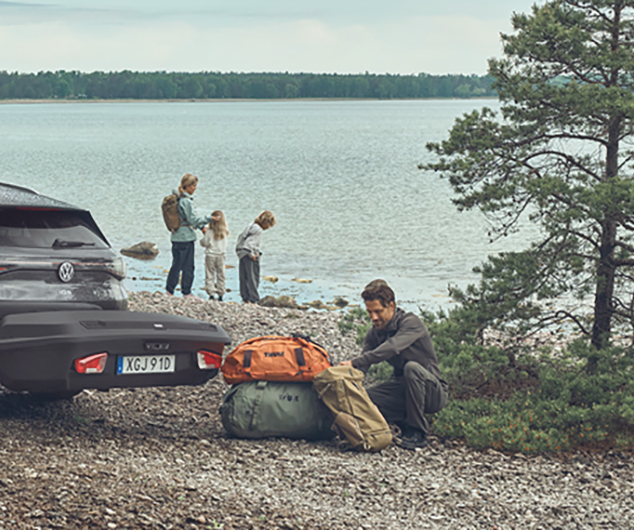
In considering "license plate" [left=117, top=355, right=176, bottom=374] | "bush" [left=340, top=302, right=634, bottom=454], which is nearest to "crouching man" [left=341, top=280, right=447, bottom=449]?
"bush" [left=340, top=302, right=634, bottom=454]

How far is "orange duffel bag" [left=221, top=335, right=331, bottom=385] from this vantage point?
6387 mm

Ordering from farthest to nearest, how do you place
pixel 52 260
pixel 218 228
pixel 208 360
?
pixel 218 228 < pixel 208 360 < pixel 52 260

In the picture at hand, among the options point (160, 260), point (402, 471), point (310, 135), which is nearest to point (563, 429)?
point (402, 471)

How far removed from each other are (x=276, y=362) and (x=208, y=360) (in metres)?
0.52

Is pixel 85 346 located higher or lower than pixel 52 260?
lower

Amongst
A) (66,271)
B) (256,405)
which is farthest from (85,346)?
(256,405)

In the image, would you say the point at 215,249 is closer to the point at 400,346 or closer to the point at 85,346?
the point at 400,346

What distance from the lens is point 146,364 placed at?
236 inches

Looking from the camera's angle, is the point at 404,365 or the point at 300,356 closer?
the point at 300,356

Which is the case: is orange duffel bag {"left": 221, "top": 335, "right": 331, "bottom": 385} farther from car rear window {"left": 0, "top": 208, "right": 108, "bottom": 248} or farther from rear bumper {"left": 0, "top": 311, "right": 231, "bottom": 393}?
car rear window {"left": 0, "top": 208, "right": 108, "bottom": 248}

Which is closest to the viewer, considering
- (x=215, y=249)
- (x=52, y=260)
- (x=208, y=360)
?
(x=52, y=260)

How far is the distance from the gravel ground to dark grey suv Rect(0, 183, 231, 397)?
0.54 metres

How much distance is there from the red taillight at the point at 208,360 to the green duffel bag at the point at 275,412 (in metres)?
0.29

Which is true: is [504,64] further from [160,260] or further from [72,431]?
[160,260]
